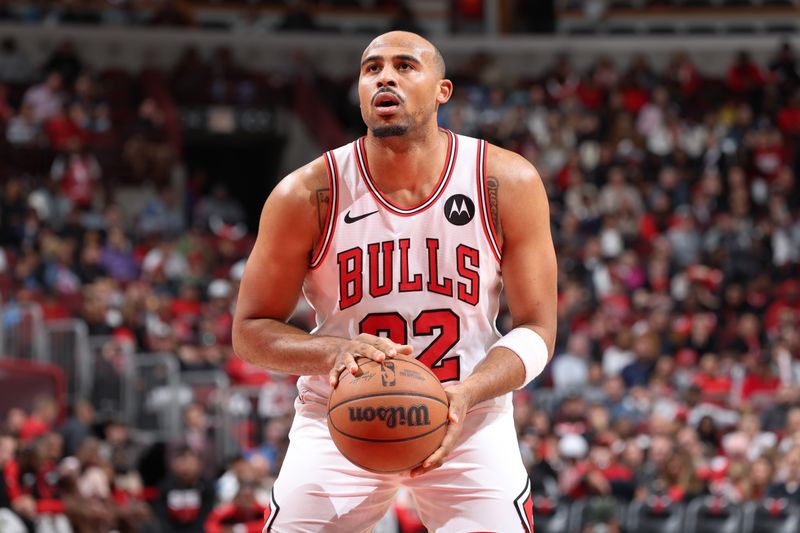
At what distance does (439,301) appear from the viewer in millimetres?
4488

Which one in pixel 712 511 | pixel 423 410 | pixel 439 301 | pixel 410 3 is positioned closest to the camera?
pixel 423 410

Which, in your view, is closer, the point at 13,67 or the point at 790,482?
the point at 790,482

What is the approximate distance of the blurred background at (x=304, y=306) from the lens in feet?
38.3

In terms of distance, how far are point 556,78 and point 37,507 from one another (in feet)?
46.4

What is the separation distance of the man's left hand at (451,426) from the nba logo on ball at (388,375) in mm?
209

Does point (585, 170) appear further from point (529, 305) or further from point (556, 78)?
point (529, 305)

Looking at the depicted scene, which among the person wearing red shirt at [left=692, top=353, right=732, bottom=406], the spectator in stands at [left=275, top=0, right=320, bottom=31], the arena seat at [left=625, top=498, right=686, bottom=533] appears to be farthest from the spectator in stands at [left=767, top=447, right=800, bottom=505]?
the spectator in stands at [left=275, top=0, right=320, bottom=31]

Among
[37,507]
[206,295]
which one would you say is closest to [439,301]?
[37,507]

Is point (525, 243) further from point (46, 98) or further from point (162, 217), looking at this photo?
point (46, 98)

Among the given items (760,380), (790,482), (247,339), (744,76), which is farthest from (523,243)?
(744,76)

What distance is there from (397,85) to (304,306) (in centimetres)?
1066

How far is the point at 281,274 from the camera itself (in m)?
4.55

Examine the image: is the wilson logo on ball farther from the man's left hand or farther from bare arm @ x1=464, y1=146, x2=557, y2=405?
bare arm @ x1=464, y1=146, x2=557, y2=405

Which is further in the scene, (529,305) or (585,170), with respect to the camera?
(585,170)
